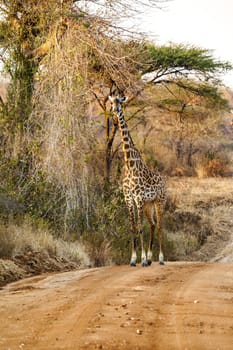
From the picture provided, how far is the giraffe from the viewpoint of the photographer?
11219mm

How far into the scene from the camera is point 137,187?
1131 centimetres

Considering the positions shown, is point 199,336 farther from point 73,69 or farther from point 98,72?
point 98,72

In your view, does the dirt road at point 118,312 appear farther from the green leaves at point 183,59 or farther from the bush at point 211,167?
the bush at point 211,167

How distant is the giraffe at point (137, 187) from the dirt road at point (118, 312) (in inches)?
77.9

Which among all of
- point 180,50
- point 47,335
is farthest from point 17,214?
point 180,50

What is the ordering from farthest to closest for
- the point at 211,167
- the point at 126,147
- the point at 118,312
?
1. the point at 211,167
2. the point at 126,147
3. the point at 118,312

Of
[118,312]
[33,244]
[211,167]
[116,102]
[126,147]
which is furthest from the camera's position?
[211,167]

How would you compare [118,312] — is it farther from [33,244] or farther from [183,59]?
[183,59]

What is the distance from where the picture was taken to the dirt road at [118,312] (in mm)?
5301

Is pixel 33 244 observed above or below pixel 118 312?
above

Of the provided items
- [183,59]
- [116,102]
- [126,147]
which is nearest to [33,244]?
[126,147]

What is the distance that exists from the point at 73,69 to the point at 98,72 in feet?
8.50

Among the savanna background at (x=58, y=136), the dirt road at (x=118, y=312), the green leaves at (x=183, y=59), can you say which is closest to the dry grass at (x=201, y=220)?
the savanna background at (x=58, y=136)

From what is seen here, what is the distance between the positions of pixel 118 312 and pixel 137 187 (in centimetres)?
511
